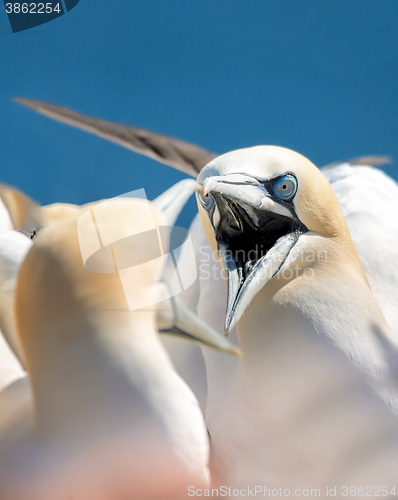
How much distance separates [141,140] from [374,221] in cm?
81

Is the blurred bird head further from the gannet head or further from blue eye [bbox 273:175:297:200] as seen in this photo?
blue eye [bbox 273:175:297:200]

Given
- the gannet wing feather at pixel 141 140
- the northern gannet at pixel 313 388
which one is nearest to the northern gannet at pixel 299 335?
the northern gannet at pixel 313 388

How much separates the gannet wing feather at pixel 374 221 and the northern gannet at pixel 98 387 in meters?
0.72

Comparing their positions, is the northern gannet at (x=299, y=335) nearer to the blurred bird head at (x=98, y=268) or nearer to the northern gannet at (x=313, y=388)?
the northern gannet at (x=313, y=388)

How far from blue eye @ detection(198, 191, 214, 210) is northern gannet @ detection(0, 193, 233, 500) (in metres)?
0.18

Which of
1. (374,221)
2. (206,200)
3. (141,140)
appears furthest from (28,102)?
(374,221)

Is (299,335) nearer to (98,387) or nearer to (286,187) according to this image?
(286,187)

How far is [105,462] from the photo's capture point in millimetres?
924

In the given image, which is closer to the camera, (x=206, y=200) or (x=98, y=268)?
(x=98, y=268)

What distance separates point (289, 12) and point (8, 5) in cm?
87

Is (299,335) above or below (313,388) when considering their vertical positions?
above

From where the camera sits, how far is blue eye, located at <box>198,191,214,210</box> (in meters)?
1.10

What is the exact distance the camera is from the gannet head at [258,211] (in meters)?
1.06

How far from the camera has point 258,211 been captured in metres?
1.12
